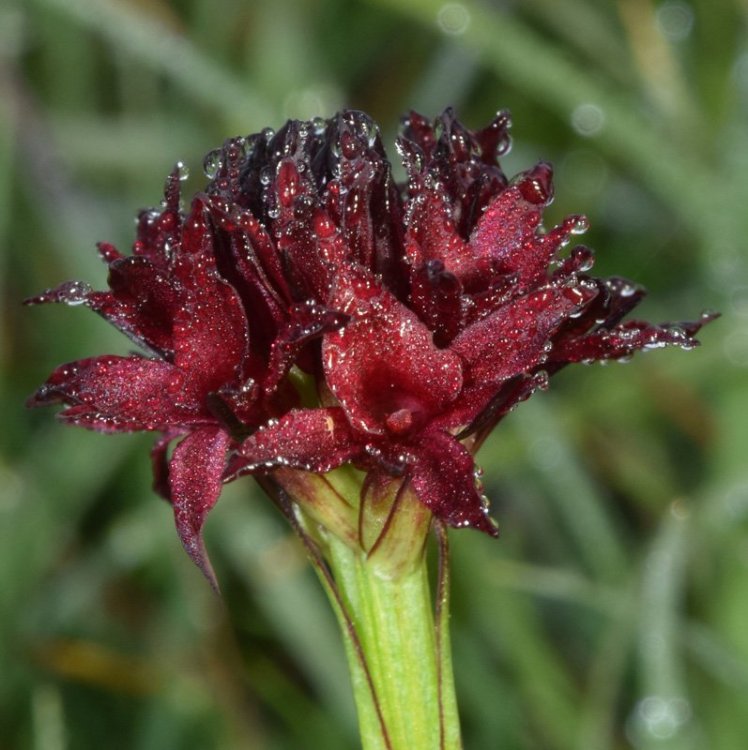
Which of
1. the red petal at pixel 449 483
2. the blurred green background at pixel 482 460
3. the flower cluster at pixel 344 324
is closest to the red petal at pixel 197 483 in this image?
the flower cluster at pixel 344 324

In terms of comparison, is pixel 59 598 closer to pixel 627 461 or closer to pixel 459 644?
pixel 459 644

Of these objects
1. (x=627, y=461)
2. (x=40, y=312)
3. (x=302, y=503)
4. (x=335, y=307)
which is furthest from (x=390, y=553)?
(x=40, y=312)

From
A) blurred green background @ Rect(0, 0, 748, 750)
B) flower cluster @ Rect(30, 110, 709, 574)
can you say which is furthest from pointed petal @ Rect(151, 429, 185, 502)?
blurred green background @ Rect(0, 0, 748, 750)

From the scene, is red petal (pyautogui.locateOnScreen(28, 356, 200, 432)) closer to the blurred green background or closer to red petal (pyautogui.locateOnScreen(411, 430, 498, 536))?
red petal (pyautogui.locateOnScreen(411, 430, 498, 536))

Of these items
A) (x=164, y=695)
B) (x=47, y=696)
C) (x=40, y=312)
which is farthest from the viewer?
(x=40, y=312)

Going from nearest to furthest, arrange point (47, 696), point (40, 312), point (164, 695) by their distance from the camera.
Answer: point (47, 696) < point (164, 695) < point (40, 312)
